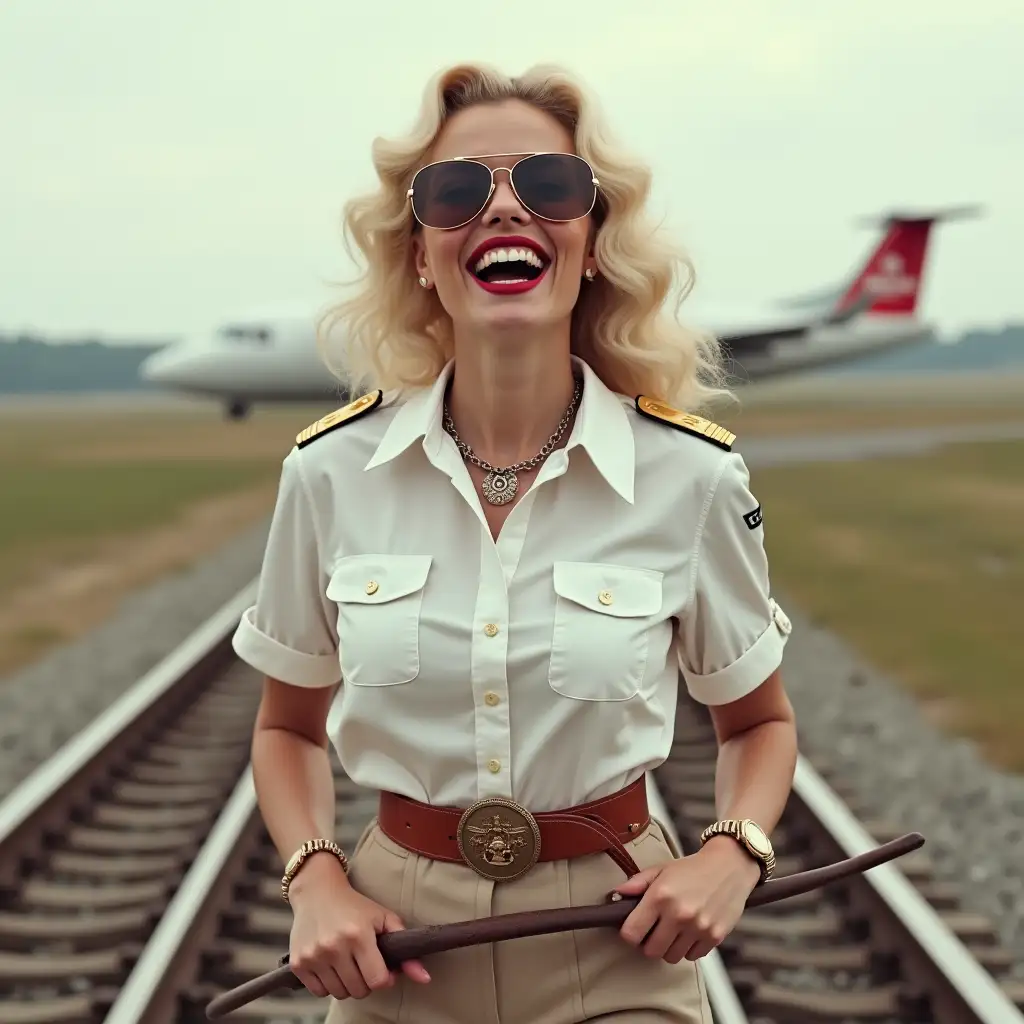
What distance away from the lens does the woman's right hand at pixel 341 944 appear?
6.10 feet

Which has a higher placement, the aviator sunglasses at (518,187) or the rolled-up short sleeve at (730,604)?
the aviator sunglasses at (518,187)

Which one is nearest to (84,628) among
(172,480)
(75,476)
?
(172,480)

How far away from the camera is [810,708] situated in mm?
7895

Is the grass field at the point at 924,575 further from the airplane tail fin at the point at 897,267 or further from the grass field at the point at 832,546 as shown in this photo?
the airplane tail fin at the point at 897,267

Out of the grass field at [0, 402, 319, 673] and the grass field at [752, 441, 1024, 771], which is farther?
the grass field at [0, 402, 319, 673]

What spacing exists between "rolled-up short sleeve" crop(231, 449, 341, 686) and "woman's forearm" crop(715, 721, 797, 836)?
65cm

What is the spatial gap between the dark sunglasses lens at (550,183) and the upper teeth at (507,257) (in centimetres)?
6

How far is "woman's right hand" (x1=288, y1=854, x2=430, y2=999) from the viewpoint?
6.10ft

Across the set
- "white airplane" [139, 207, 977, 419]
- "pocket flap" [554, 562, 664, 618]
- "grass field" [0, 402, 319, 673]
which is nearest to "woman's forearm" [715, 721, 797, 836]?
"pocket flap" [554, 562, 664, 618]

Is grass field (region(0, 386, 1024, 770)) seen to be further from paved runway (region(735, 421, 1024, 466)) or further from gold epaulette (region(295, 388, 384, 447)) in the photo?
gold epaulette (region(295, 388, 384, 447))

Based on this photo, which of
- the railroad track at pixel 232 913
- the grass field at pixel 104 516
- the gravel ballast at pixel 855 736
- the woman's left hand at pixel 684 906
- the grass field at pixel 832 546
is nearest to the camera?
the woman's left hand at pixel 684 906

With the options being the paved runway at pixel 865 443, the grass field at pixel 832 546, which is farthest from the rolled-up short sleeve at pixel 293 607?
the paved runway at pixel 865 443

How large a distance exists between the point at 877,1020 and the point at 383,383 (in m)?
2.64

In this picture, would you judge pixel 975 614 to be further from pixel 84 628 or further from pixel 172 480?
pixel 172 480
